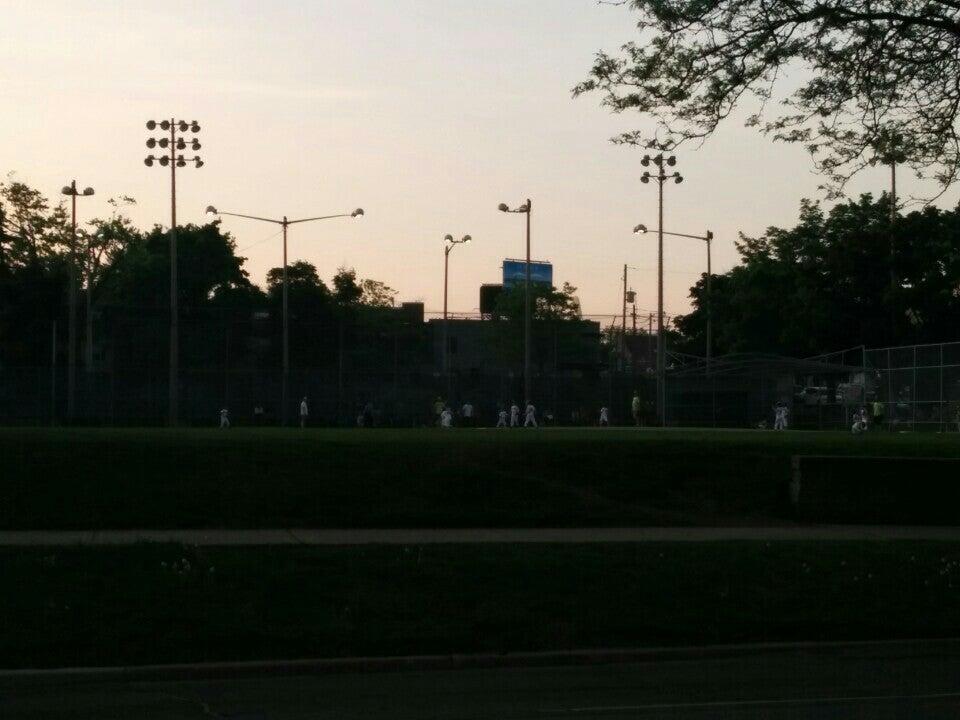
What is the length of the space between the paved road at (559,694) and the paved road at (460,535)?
4.97 metres

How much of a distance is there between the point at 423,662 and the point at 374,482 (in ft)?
31.2

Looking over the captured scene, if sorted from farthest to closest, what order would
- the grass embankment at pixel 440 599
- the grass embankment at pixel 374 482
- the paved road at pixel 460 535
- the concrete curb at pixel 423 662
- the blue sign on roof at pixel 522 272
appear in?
the blue sign on roof at pixel 522 272 < the grass embankment at pixel 374 482 < the paved road at pixel 460 535 < the grass embankment at pixel 440 599 < the concrete curb at pixel 423 662

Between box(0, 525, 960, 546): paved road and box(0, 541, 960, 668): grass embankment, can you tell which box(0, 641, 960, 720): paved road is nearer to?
box(0, 541, 960, 668): grass embankment

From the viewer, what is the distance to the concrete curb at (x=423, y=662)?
1045 cm

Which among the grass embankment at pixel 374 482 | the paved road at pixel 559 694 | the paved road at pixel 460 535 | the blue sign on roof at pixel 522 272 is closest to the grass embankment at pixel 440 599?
the paved road at pixel 559 694

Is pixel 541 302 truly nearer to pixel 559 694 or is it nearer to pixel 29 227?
pixel 29 227

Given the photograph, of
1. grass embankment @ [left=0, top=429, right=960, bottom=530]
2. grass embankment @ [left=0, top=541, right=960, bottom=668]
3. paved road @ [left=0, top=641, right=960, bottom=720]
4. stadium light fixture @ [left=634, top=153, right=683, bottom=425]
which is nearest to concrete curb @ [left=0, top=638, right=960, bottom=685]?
paved road @ [left=0, top=641, right=960, bottom=720]

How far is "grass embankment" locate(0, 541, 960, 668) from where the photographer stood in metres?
11.6

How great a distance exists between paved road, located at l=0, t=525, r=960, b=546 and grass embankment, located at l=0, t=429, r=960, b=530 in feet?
2.62

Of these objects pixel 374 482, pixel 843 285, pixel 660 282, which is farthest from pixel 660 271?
pixel 374 482

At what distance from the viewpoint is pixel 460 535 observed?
17.4 meters

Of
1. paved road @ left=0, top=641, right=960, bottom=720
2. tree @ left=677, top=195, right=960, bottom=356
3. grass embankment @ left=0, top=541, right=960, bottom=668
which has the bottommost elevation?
paved road @ left=0, top=641, right=960, bottom=720

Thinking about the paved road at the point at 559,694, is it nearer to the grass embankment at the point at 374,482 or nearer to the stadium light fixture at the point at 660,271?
the grass embankment at the point at 374,482

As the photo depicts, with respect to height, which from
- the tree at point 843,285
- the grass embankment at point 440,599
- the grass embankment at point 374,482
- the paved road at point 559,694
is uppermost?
the tree at point 843,285
